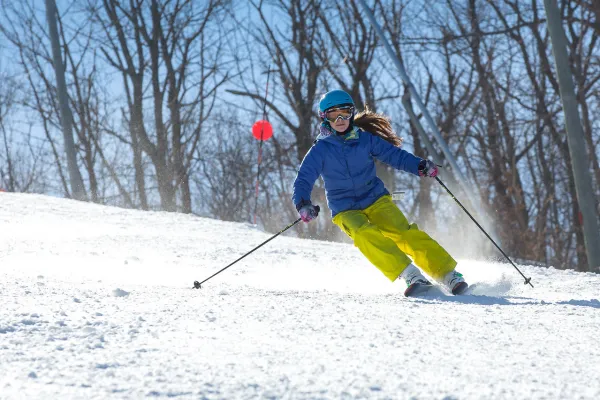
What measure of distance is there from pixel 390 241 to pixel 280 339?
1.99m

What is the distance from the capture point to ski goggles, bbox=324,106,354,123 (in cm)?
475

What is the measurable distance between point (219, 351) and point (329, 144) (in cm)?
271

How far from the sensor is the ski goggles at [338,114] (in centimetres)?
475

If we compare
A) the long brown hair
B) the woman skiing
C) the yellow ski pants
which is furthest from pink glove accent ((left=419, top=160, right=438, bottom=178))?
the long brown hair

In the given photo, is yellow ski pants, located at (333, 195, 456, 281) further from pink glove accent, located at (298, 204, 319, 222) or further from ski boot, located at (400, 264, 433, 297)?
pink glove accent, located at (298, 204, 319, 222)

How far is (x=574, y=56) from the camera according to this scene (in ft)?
54.9

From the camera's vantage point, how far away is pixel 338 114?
4.75 metres

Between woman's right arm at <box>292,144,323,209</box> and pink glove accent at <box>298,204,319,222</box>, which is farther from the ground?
woman's right arm at <box>292,144,323,209</box>

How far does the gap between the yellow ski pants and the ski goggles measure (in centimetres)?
66

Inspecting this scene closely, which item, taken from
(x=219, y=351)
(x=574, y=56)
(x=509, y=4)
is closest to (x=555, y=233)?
(x=574, y=56)

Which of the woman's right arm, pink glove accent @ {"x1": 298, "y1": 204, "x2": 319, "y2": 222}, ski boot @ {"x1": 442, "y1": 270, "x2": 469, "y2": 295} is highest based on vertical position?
the woman's right arm

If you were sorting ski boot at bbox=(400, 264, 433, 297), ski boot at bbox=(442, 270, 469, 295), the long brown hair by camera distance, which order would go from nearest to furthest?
ski boot at bbox=(400, 264, 433, 297), ski boot at bbox=(442, 270, 469, 295), the long brown hair

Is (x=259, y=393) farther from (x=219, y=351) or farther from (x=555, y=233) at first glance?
(x=555, y=233)

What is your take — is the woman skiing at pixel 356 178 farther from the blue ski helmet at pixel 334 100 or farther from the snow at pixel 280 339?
the snow at pixel 280 339
